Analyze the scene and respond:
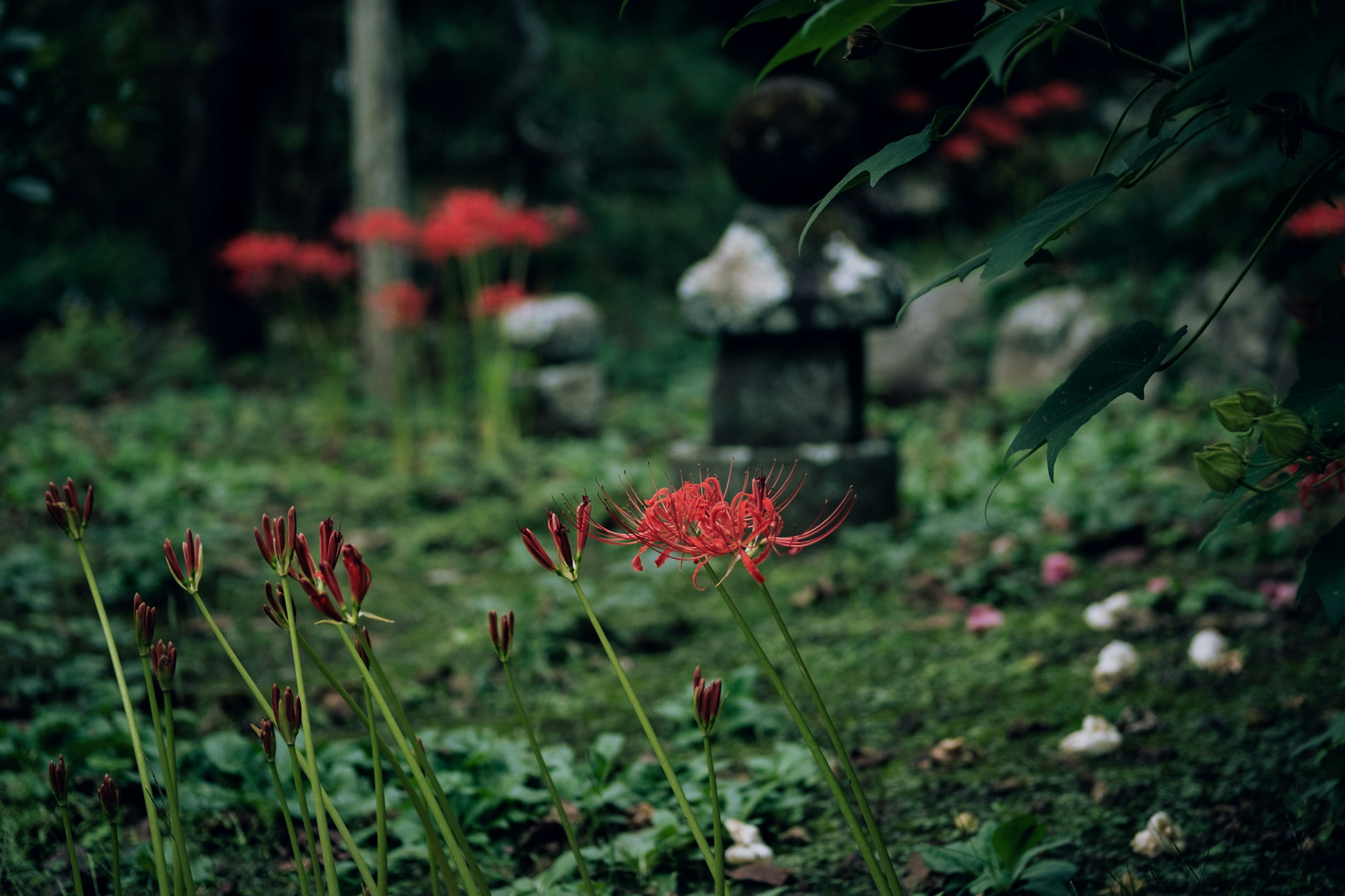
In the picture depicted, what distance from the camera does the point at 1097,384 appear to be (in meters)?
1.07

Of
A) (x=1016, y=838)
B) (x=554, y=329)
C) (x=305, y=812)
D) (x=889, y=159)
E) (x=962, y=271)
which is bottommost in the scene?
(x=1016, y=838)

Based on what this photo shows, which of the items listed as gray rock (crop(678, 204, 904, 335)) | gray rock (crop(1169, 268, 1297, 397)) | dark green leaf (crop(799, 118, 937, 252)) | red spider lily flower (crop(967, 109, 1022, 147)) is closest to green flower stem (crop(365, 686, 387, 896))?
dark green leaf (crop(799, 118, 937, 252))

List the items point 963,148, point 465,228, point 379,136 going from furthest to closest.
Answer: point 963,148
point 379,136
point 465,228

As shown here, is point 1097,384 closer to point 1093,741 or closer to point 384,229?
point 1093,741

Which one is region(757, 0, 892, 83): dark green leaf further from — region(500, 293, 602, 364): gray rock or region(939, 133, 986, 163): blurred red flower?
region(939, 133, 986, 163): blurred red flower

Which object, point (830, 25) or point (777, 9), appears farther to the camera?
point (777, 9)

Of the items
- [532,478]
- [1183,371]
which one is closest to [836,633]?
[532,478]

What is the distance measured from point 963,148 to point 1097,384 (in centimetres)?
814

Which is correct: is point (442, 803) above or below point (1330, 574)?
below

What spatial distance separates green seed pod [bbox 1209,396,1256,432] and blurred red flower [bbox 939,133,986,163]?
308 inches

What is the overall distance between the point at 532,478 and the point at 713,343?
4627mm

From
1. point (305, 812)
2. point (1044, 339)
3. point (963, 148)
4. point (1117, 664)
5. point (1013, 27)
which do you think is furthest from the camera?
point (963, 148)

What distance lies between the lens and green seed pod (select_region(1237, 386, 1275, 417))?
3.23 ft

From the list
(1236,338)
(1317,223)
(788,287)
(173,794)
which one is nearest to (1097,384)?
(173,794)
